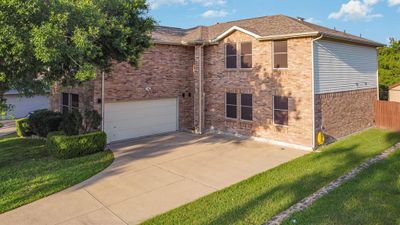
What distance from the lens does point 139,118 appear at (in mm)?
15812

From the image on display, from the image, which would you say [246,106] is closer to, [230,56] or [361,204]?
[230,56]

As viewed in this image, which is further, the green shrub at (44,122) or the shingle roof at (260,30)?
the green shrub at (44,122)

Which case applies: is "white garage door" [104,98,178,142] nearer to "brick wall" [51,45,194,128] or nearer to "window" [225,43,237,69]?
"brick wall" [51,45,194,128]

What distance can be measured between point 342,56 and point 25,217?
14607mm

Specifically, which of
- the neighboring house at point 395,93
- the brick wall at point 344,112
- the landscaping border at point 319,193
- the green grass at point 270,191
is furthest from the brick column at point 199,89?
the neighboring house at point 395,93

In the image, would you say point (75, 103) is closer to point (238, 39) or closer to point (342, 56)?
point (238, 39)

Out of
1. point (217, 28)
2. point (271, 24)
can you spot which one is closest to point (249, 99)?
point (271, 24)

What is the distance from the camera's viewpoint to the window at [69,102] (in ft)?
51.3

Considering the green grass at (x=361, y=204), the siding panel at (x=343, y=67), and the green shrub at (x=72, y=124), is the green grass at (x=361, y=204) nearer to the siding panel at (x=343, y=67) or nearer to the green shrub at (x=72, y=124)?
the siding panel at (x=343, y=67)

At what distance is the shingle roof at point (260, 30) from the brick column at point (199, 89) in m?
0.86

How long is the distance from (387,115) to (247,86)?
8924 mm

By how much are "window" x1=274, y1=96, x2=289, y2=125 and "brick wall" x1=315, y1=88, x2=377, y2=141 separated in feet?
4.30

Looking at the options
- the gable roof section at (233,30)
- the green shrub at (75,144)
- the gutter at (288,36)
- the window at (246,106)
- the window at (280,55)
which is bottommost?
the green shrub at (75,144)

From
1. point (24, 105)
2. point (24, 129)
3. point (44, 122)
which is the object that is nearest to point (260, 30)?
point (44, 122)
